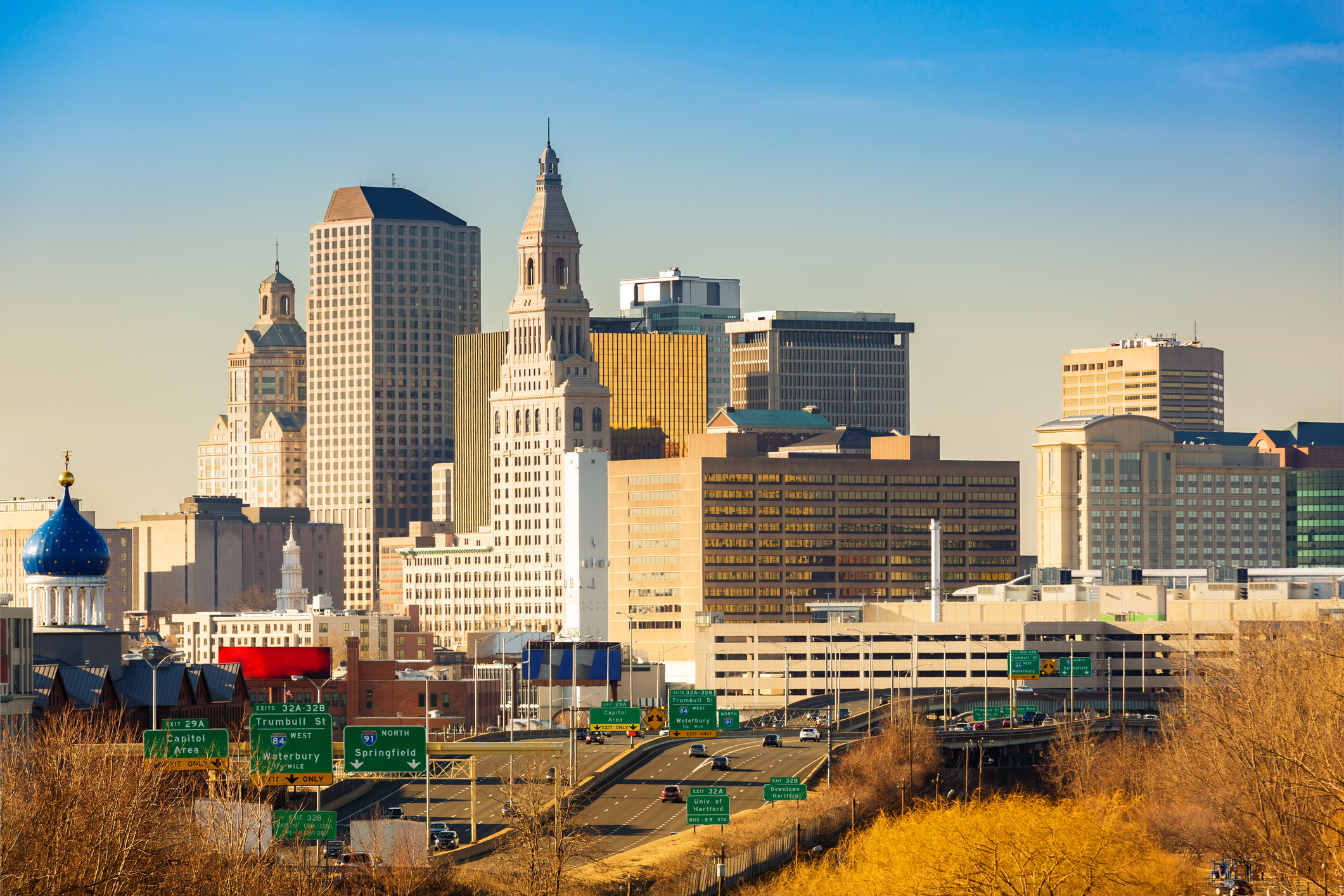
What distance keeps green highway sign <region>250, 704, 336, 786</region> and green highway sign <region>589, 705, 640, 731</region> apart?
44207 millimetres

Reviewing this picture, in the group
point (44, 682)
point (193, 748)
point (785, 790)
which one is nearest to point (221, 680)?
point (44, 682)

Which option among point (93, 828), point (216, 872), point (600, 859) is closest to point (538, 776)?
point (600, 859)

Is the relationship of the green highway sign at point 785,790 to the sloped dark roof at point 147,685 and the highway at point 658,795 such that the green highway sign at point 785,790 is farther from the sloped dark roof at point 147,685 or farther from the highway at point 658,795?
the sloped dark roof at point 147,685

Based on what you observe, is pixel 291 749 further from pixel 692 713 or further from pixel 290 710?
pixel 692 713

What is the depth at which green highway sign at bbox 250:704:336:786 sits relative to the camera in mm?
128750

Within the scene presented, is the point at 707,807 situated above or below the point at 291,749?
below

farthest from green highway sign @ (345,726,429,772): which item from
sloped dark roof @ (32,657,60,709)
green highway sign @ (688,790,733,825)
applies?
sloped dark roof @ (32,657,60,709)

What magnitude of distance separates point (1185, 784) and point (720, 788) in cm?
4694

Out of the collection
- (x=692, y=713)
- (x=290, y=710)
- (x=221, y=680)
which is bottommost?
Answer: (x=692, y=713)

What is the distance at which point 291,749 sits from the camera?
129 m

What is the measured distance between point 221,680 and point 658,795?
34.8m

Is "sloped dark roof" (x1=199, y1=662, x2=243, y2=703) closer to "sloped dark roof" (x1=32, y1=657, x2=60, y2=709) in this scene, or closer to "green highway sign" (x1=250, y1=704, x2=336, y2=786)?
"sloped dark roof" (x1=32, y1=657, x2=60, y2=709)

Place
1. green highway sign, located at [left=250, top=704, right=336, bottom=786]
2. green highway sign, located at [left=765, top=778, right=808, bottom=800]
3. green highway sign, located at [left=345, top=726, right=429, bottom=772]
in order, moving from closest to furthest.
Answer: green highway sign, located at [left=250, top=704, right=336, bottom=786], green highway sign, located at [left=345, top=726, right=429, bottom=772], green highway sign, located at [left=765, top=778, right=808, bottom=800]

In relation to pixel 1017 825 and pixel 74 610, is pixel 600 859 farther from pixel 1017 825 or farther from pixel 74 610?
pixel 74 610
